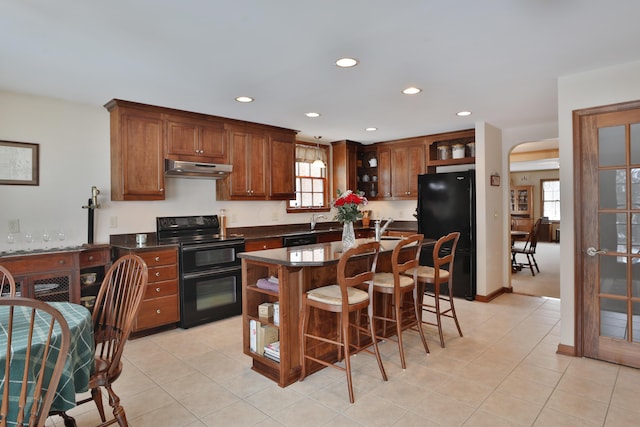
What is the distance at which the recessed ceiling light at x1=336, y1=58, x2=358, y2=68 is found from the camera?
2740 mm

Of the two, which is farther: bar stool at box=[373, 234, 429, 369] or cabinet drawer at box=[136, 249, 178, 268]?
cabinet drawer at box=[136, 249, 178, 268]

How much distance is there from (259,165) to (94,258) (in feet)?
7.30

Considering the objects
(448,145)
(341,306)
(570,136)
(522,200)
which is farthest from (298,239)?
(522,200)

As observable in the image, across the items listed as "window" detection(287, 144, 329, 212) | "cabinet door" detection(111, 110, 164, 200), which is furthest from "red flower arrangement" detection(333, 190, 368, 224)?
"window" detection(287, 144, 329, 212)

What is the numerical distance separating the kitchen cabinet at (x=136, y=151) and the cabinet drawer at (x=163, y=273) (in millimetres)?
807

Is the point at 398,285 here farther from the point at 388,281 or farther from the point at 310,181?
the point at 310,181

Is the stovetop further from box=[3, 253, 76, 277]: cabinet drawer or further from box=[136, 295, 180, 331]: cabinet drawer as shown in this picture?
box=[3, 253, 76, 277]: cabinet drawer

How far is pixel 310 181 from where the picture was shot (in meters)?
6.27

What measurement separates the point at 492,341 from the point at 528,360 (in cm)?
43

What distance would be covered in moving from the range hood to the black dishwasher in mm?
1151

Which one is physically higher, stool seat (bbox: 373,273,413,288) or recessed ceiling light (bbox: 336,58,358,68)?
recessed ceiling light (bbox: 336,58,358,68)

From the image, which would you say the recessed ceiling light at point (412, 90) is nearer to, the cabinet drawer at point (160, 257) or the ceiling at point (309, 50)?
the ceiling at point (309, 50)

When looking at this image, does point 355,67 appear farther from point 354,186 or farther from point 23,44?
point 354,186

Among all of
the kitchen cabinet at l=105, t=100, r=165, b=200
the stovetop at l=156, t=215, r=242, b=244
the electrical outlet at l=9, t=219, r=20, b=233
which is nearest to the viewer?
the electrical outlet at l=9, t=219, r=20, b=233
